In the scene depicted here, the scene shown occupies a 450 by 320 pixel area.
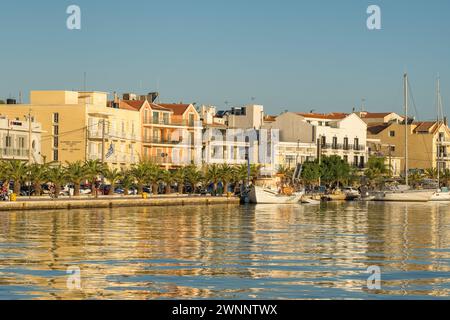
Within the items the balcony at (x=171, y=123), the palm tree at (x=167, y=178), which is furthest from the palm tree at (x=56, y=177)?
the balcony at (x=171, y=123)

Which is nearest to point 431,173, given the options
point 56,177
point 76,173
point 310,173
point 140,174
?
point 310,173

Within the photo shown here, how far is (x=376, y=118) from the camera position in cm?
18388

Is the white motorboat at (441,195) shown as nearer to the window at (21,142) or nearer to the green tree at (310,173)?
the green tree at (310,173)

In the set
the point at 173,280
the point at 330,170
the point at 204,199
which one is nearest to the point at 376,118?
the point at 330,170

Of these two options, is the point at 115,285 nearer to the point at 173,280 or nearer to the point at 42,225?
the point at 173,280

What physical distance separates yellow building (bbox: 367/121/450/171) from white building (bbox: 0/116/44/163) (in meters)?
78.8

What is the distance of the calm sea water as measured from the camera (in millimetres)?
30531

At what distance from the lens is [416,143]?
171000mm

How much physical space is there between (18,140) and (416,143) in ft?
288

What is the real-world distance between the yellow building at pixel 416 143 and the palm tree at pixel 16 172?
90.1 meters

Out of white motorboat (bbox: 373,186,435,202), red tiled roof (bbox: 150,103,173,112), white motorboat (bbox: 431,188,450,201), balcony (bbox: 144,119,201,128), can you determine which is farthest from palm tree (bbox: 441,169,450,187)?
red tiled roof (bbox: 150,103,173,112)

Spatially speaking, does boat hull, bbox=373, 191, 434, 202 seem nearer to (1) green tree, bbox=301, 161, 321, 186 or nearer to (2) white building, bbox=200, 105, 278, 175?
(1) green tree, bbox=301, 161, 321, 186

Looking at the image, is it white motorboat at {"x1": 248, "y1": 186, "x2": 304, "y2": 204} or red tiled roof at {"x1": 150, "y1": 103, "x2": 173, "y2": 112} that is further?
red tiled roof at {"x1": 150, "y1": 103, "x2": 173, "y2": 112}
